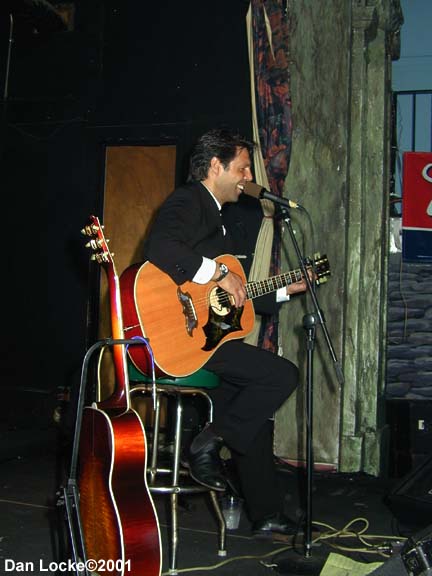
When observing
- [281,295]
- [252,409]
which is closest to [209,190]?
[281,295]

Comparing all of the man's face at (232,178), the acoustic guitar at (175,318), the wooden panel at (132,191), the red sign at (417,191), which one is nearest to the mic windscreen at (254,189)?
the man's face at (232,178)

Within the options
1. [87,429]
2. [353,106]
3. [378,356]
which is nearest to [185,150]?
[353,106]

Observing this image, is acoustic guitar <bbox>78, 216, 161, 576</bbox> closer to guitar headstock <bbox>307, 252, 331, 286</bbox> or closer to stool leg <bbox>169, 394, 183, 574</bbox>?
stool leg <bbox>169, 394, 183, 574</bbox>

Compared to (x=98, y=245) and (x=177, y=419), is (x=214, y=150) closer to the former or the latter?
(x=98, y=245)

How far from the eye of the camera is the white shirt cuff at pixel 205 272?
293cm

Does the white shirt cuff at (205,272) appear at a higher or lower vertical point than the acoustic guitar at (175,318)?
higher

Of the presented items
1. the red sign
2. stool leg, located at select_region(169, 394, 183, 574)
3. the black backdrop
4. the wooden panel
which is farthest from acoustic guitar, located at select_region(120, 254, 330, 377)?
the red sign

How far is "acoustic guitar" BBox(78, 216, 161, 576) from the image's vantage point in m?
2.26

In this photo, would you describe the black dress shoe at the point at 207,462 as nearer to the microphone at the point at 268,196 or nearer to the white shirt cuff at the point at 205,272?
the white shirt cuff at the point at 205,272

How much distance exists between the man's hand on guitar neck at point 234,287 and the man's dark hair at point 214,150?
2.03ft

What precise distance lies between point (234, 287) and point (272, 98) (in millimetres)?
2678

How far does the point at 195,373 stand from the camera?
2.99 m

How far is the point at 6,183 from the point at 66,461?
3.03m

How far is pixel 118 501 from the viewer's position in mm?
2271
